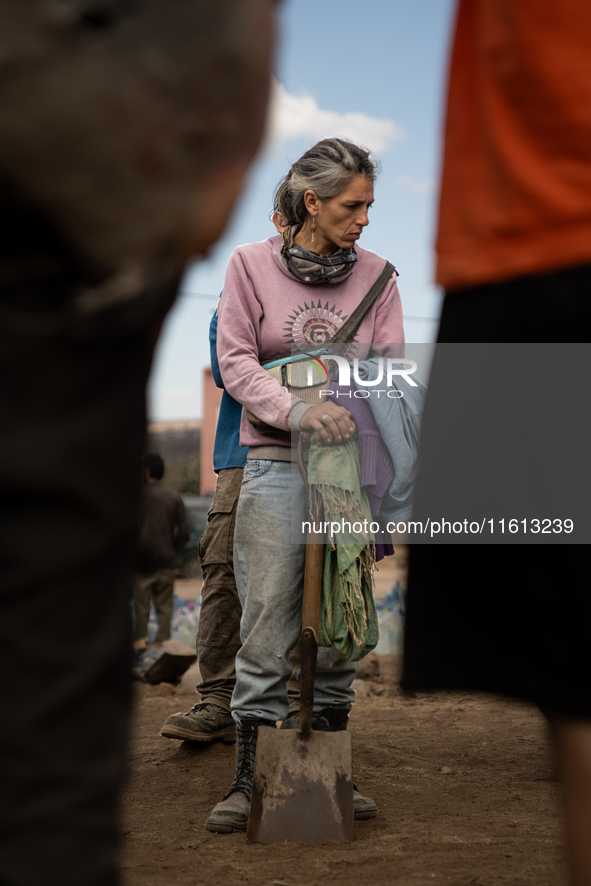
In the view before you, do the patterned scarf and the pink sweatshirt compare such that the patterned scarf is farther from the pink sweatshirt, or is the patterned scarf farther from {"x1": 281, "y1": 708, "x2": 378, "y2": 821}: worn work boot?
{"x1": 281, "y1": 708, "x2": 378, "y2": 821}: worn work boot

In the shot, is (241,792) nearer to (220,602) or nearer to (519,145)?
(220,602)

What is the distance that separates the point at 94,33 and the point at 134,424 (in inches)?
11.6

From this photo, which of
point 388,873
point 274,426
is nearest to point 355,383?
point 274,426

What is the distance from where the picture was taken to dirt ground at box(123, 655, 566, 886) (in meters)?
2.18

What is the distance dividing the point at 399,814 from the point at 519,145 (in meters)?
2.35

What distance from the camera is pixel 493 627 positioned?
A: 0.94 m

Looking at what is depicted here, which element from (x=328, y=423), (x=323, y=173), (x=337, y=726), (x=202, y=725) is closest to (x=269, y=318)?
(x=328, y=423)

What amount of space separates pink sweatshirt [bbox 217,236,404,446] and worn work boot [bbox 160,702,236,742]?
120 centimetres

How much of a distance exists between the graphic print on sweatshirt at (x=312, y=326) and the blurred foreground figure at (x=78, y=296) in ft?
6.92

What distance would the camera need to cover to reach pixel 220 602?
3.34m

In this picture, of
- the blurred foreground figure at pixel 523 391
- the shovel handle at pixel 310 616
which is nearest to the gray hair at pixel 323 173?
the shovel handle at pixel 310 616

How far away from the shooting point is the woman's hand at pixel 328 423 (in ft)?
8.55

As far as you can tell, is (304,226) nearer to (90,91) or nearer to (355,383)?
(355,383)

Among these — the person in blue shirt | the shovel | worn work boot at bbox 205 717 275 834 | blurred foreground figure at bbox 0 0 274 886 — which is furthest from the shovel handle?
blurred foreground figure at bbox 0 0 274 886
